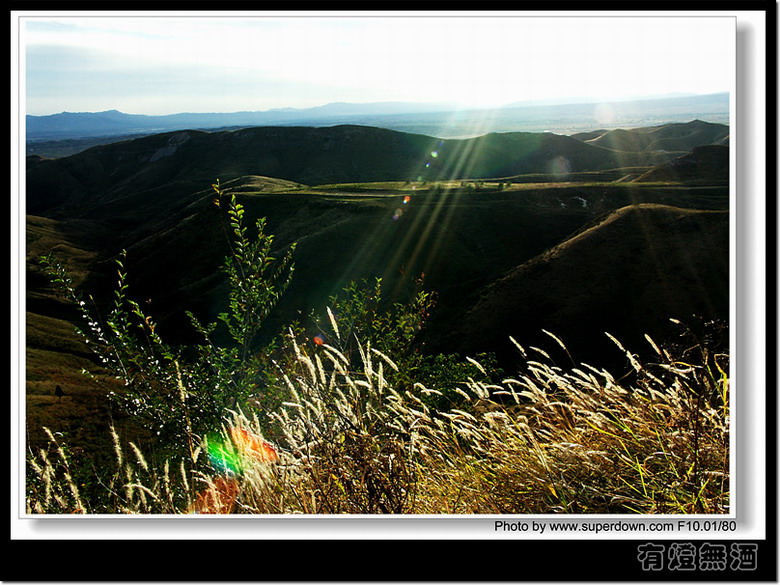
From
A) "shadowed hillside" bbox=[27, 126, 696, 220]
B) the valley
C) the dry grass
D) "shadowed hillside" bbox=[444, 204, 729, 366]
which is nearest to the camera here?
the dry grass

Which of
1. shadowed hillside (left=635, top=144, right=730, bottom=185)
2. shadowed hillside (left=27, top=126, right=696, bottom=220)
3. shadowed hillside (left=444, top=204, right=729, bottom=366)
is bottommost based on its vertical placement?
shadowed hillside (left=444, top=204, right=729, bottom=366)

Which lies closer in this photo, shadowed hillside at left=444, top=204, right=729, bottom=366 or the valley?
shadowed hillside at left=444, top=204, right=729, bottom=366

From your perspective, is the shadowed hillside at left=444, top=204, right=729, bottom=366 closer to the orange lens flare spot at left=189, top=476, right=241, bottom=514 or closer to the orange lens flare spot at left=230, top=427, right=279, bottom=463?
the orange lens flare spot at left=189, top=476, right=241, bottom=514

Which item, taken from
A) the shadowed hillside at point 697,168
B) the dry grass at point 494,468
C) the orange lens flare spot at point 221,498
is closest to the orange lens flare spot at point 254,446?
the dry grass at point 494,468

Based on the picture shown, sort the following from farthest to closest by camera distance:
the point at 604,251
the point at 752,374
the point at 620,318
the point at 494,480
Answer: the point at 604,251
the point at 620,318
the point at 752,374
the point at 494,480

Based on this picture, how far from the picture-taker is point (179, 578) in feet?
12.7

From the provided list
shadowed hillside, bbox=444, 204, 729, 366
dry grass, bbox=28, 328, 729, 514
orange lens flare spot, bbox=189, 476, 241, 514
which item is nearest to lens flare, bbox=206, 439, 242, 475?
orange lens flare spot, bbox=189, 476, 241, 514

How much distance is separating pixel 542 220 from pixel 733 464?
6694 centimetres

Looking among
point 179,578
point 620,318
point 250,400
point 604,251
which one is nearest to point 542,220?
point 604,251

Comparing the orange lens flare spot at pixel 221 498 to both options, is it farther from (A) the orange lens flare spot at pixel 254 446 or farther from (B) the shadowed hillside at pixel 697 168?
(B) the shadowed hillside at pixel 697 168

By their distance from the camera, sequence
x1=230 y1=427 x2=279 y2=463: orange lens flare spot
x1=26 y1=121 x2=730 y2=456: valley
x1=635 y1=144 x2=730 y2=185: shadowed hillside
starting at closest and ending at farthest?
x1=230 y1=427 x2=279 y2=463: orange lens flare spot → x1=26 y1=121 x2=730 y2=456: valley → x1=635 y1=144 x2=730 y2=185: shadowed hillside

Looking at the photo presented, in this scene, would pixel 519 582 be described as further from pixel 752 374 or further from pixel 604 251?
pixel 604 251

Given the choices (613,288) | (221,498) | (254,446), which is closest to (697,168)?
(613,288)

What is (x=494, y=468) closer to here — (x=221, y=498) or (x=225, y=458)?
(x=221, y=498)
